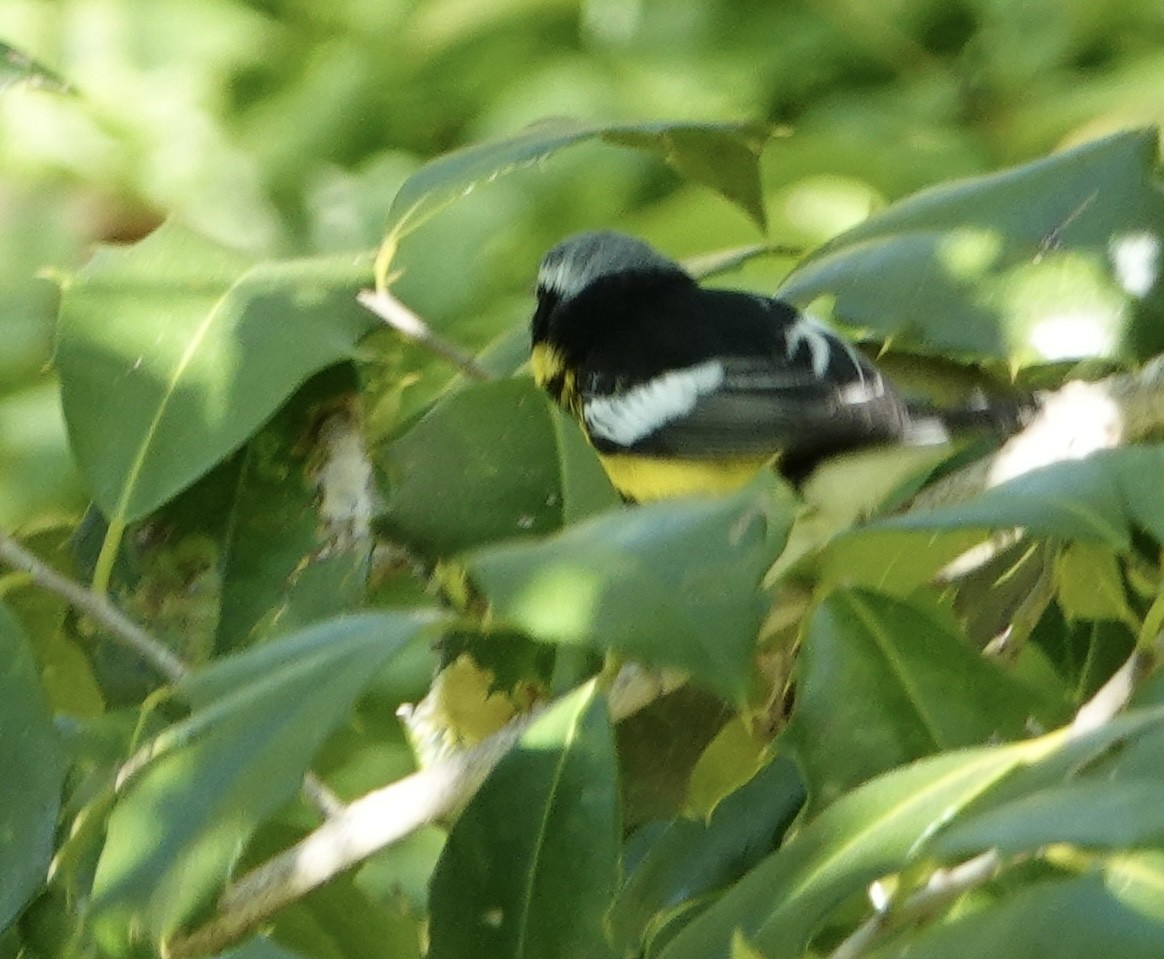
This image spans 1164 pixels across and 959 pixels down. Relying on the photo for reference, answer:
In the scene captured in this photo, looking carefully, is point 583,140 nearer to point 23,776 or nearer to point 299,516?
point 299,516

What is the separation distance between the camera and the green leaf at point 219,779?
48 centimetres

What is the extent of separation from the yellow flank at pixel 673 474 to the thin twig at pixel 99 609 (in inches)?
16.9

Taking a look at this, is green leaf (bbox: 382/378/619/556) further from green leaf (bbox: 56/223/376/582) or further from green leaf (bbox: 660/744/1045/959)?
green leaf (bbox: 660/744/1045/959)

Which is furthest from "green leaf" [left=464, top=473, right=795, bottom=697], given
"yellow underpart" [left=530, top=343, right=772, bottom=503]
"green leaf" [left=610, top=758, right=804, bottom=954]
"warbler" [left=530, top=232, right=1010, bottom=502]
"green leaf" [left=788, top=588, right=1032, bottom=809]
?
"yellow underpart" [left=530, top=343, right=772, bottom=503]

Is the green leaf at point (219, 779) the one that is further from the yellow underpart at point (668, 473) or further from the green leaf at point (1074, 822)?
the yellow underpart at point (668, 473)

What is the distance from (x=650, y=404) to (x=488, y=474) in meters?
0.32

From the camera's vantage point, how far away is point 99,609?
2.18ft

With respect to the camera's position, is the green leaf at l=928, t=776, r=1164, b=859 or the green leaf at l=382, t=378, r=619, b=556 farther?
the green leaf at l=382, t=378, r=619, b=556

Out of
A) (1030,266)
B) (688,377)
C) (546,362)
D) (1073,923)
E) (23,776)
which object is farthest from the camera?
(546,362)

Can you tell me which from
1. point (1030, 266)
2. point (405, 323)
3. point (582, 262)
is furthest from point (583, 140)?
point (582, 262)

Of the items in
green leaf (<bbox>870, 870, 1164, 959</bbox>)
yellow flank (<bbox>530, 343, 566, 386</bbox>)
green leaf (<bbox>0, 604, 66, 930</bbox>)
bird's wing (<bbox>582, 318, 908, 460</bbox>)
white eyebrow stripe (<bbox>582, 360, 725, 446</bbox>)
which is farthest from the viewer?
yellow flank (<bbox>530, 343, 566, 386</bbox>)

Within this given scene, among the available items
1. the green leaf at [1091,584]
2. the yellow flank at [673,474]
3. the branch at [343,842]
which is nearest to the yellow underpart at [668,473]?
the yellow flank at [673,474]

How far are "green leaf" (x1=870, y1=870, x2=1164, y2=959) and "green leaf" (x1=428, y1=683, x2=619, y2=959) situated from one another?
20cm

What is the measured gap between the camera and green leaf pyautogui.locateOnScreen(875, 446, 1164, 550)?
19.7 inches
